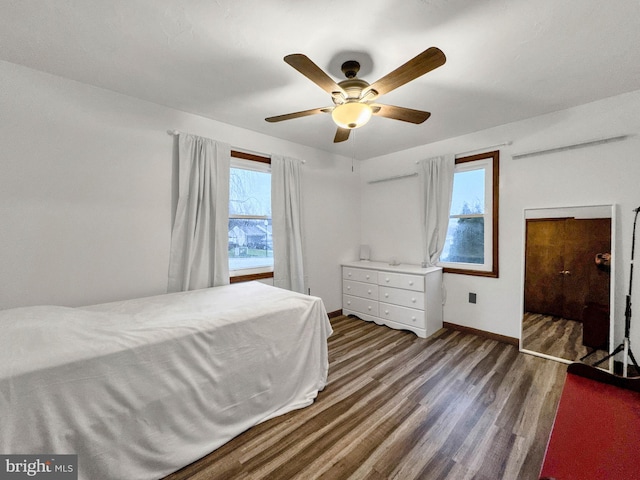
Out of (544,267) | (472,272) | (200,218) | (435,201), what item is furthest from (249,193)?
(544,267)

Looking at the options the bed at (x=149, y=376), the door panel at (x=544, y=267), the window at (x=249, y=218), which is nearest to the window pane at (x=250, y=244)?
the window at (x=249, y=218)

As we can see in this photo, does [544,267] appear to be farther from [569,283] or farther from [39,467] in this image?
[39,467]

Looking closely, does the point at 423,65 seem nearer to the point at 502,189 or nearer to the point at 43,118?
the point at 502,189

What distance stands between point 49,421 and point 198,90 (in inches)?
91.7

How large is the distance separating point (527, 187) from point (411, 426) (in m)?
2.71

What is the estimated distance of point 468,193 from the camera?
3.24 meters

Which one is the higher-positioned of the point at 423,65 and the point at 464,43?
the point at 464,43

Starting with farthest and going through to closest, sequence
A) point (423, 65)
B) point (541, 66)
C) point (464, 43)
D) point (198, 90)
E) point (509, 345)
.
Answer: point (509, 345), point (198, 90), point (541, 66), point (464, 43), point (423, 65)

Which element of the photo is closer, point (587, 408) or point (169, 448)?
point (587, 408)

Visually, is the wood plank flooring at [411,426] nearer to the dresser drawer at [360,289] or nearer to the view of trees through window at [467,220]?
the dresser drawer at [360,289]

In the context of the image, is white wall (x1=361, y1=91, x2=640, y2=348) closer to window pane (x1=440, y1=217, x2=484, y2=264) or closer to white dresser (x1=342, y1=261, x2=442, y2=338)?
window pane (x1=440, y1=217, x2=484, y2=264)

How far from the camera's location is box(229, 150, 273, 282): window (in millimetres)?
2955

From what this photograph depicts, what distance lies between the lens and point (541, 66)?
1834 mm

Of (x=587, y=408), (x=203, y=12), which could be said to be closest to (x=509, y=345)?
(x=587, y=408)
